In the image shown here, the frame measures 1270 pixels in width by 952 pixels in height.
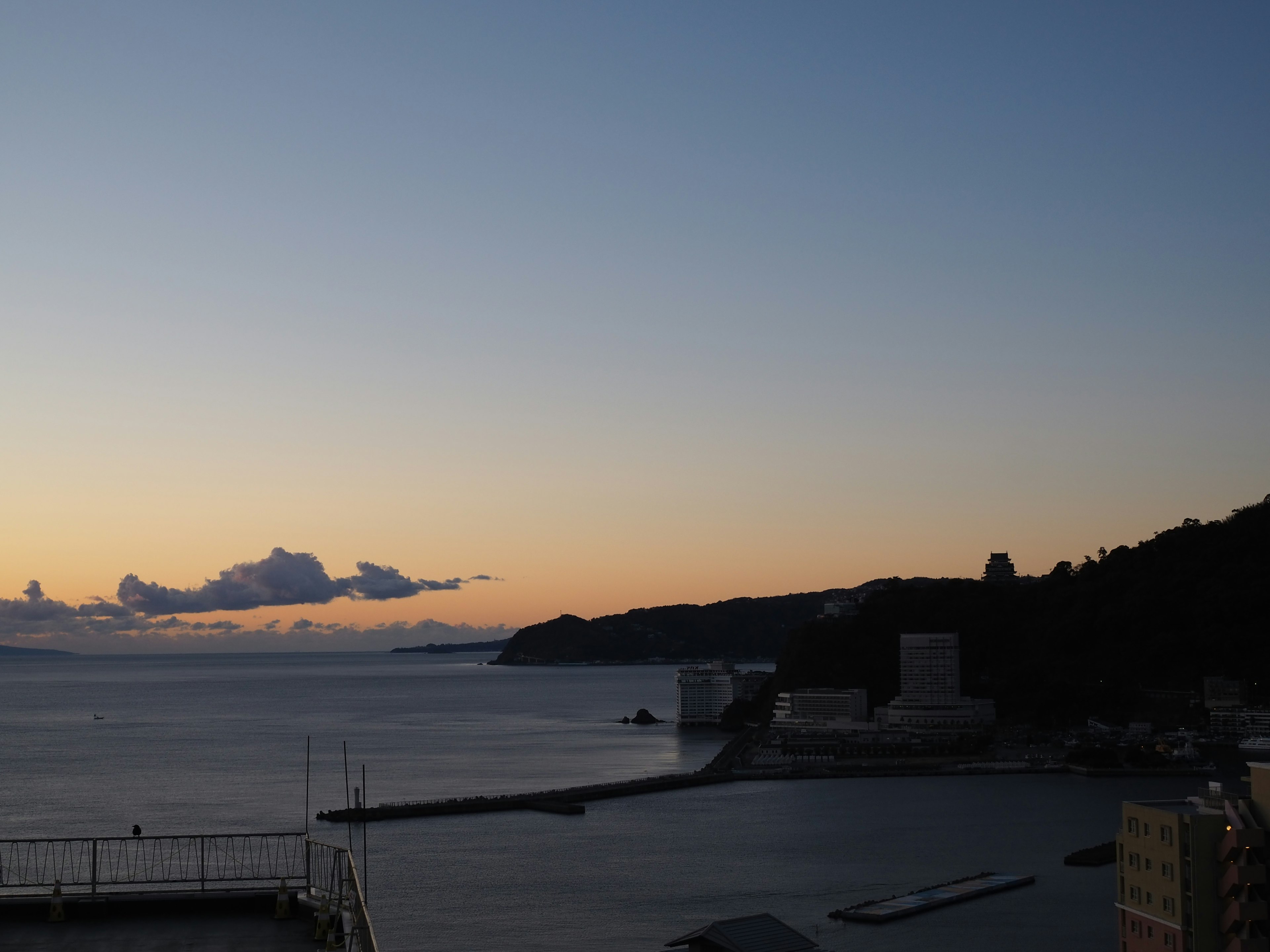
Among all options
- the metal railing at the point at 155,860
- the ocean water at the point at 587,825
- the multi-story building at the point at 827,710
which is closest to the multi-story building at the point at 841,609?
the multi-story building at the point at 827,710

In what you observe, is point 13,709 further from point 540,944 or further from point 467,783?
→ point 540,944

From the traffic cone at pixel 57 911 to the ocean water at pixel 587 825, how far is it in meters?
14.4

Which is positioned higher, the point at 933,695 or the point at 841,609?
the point at 841,609

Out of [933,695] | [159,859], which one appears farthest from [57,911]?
[933,695]

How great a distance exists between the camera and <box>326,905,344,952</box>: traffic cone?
4086 millimetres

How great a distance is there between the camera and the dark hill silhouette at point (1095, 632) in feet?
191

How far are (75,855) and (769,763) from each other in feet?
90.0

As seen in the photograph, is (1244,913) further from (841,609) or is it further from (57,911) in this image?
(841,609)

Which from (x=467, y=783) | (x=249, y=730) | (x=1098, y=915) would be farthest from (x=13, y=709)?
(x=1098, y=915)

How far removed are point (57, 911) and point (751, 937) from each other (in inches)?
468

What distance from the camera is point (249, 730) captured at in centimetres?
5822

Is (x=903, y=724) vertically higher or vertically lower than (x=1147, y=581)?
lower

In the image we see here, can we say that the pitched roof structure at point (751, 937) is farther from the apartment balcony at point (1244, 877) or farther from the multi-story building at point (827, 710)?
the multi-story building at point (827, 710)

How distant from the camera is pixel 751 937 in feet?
49.5
